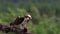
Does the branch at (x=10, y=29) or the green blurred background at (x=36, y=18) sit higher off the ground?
the branch at (x=10, y=29)

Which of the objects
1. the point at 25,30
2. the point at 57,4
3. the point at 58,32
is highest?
the point at 25,30

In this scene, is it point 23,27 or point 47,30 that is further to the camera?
point 47,30

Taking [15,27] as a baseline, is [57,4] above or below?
below

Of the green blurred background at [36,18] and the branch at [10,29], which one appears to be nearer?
the branch at [10,29]

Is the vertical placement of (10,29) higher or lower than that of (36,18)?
higher

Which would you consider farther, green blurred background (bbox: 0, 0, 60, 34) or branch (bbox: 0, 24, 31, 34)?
green blurred background (bbox: 0, 0, 60, 34)

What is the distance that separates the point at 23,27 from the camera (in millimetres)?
276

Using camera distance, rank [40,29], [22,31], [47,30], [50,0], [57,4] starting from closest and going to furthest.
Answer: [22,31] → [40,29] → [47,30] → [57,4] → [50,0]

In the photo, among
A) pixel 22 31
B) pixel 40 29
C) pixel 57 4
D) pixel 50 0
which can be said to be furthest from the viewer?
pixel 50 0

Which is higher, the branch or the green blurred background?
the branch

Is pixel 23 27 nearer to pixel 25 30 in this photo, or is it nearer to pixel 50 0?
pixel 25 30

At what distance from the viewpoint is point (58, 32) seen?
396 centimetres

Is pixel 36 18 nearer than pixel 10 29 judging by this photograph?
No

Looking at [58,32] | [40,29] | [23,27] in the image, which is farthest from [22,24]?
[58,32]
